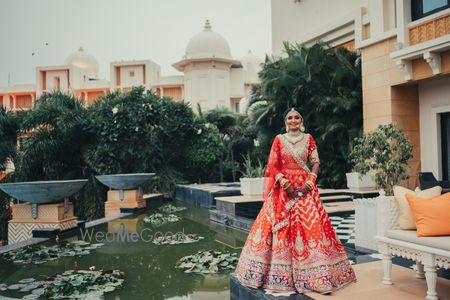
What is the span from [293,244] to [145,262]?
264 cm

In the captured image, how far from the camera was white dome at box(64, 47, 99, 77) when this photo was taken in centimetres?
3584

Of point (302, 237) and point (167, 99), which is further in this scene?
point (167, 99)

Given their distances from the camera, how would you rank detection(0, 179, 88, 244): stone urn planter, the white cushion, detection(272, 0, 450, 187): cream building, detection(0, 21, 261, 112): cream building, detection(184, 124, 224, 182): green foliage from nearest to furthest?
the white cushion, detection(0, 179, 88, 244): stone urn planter, detection(272, 0, 450, 187): cream building, detection(184, 124, 224, 182): green foliage, detection(0, 21, 261, 112): cream building

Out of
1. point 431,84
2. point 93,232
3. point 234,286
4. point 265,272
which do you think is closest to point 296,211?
point 265,272

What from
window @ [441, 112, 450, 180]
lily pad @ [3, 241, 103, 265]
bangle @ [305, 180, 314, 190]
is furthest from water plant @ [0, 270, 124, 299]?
window @ [441, 112, 450, 180]

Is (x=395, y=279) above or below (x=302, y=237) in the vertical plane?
below

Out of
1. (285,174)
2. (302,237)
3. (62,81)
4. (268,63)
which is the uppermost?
(62,81)

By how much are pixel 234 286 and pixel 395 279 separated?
Answer: 4.65 feet

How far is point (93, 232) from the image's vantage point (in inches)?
305

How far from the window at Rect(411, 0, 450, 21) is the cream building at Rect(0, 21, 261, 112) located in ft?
53.9

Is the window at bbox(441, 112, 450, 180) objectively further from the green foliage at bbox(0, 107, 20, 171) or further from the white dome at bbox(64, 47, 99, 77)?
the white dome at bbox(64, 47, 99, 77)

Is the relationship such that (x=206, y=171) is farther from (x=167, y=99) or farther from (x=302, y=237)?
(x=302, y=237)

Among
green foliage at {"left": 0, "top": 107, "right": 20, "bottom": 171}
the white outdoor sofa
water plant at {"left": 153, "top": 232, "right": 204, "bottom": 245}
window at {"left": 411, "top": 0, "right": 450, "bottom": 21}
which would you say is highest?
window at {"left": 411, "top": 0, "right": 450, "bottom": 21}

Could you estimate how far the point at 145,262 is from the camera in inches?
214
